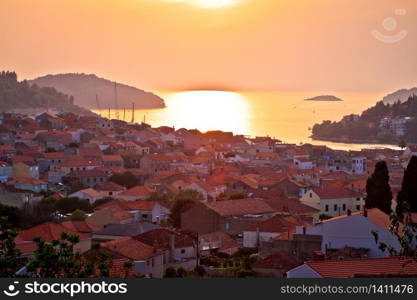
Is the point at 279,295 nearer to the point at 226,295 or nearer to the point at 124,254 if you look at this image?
the point at 226,295

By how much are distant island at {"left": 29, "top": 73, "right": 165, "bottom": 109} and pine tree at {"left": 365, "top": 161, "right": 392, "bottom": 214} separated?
113 metres

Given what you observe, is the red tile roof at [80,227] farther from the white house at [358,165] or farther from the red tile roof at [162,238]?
the white house at [358,165]

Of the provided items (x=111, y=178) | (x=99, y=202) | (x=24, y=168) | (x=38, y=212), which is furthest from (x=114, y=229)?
(x=24, y=168)

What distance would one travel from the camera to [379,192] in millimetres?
13414

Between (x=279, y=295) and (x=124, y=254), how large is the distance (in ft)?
19.8

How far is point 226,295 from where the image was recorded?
15.5 ft

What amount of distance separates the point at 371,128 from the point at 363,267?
198 ft

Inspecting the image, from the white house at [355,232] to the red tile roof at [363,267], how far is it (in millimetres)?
2843

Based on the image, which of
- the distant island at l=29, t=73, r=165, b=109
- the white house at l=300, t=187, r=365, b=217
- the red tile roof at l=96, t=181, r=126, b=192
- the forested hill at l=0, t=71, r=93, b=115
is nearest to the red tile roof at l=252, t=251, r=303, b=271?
the white house at l=300, t=187, r=365, b=217

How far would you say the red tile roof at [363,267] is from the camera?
22.5 feet

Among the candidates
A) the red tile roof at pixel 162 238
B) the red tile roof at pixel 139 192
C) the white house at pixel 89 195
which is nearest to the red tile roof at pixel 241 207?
the red tile roof at pixel 162 238

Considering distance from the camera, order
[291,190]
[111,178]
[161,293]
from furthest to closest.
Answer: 1. [111,178]
2. [291,190]
3. [161,293]

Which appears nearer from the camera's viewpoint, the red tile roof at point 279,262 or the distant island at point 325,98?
the red tile roof at point 279,262

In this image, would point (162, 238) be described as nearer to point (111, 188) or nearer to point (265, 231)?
point (265, 231)
